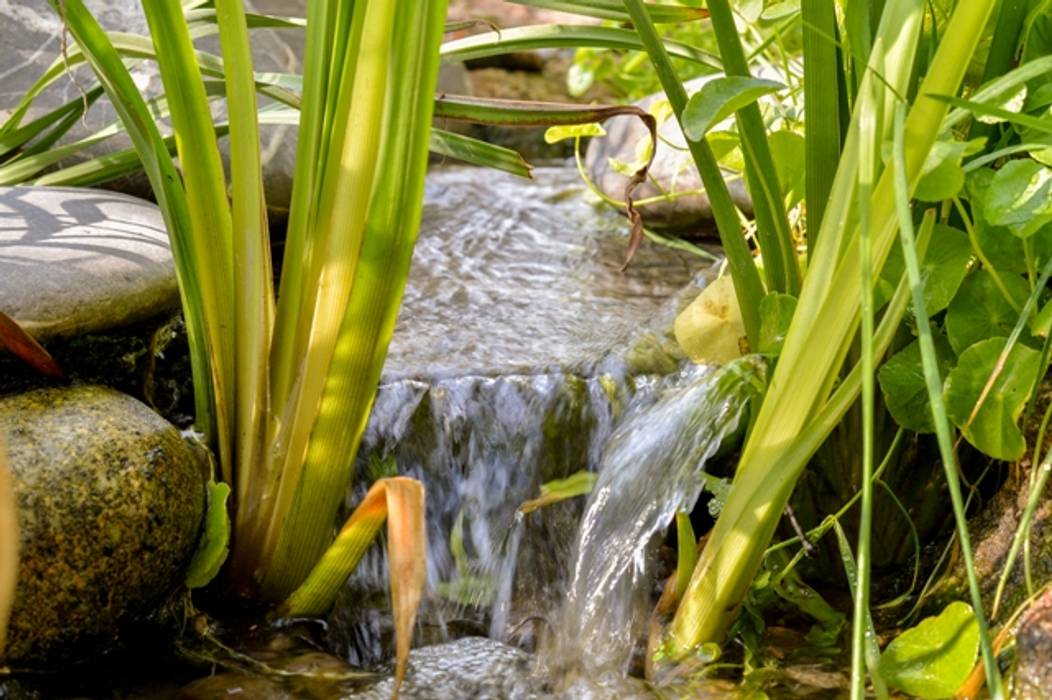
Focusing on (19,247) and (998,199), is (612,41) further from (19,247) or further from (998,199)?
(19,247)

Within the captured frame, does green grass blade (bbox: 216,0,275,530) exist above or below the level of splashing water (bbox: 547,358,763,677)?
above

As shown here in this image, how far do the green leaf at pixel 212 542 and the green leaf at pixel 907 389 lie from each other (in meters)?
0.97

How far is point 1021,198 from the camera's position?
1.46 m

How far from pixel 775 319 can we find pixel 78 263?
45.8 inches

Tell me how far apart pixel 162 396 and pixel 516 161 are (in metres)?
0.81

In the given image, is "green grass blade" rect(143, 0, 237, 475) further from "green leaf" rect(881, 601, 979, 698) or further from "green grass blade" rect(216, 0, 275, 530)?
Answer: "green leaf" rect(881, 601, 979, 698)

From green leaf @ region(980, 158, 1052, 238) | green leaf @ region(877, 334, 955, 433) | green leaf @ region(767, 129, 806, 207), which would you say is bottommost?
green leaf @ region(877, 334, 955, 433)

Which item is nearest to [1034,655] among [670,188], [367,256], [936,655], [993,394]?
[936,655]

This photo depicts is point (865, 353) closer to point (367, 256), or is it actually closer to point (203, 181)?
point (367, 256)

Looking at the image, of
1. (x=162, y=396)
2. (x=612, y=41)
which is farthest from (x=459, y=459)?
(x=612, y=41)

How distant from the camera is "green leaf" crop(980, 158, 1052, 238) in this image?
1443mm

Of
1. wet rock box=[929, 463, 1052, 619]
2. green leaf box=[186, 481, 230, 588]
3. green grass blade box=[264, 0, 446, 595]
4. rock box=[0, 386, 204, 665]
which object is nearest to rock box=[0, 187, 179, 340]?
rock box=[0, 386, 204, 665]

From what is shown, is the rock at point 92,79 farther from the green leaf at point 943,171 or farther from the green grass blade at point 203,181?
the green leaf at point 943,171

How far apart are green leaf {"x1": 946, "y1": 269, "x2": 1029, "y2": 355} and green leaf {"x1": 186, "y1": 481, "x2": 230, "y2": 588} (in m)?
1.07
